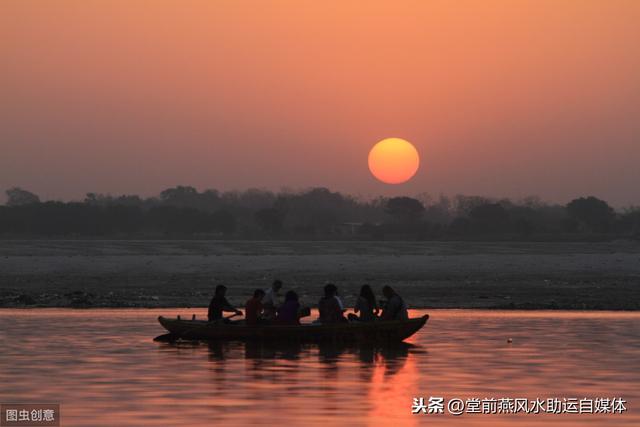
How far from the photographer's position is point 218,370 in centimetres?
2738

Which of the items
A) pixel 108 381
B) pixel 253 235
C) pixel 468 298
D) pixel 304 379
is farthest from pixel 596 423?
pixel 253 235

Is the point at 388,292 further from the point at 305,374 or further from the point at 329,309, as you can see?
the point at 305,374

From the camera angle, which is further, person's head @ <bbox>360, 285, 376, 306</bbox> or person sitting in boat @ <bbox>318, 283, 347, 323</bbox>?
person's head @ <bbox>360, 285, 376, 306</bbox>

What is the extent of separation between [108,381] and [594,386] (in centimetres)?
948

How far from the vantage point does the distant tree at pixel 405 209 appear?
18900cm

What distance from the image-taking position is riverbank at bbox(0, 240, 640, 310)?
54875mm

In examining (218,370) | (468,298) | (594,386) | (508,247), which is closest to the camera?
(594,386)

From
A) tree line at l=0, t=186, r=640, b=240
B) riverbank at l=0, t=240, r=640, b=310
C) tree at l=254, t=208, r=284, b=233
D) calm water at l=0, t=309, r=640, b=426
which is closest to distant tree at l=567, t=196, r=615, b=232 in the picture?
tree line at l=0, t=186, r=640, b=240

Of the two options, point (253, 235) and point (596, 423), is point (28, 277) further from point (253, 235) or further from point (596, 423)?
point (253, 235)

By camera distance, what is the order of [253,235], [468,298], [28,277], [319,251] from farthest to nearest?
[253,235] < [319,251] < [28,277] < [468,298]

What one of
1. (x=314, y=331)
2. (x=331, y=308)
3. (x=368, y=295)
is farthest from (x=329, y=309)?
(x=368, y=295)

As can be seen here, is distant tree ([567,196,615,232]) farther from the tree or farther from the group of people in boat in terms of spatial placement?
the group of people in boat

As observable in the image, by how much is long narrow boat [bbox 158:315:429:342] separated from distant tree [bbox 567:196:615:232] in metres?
145

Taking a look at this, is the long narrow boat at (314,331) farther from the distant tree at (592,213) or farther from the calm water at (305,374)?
the distant tree at (592,213)
